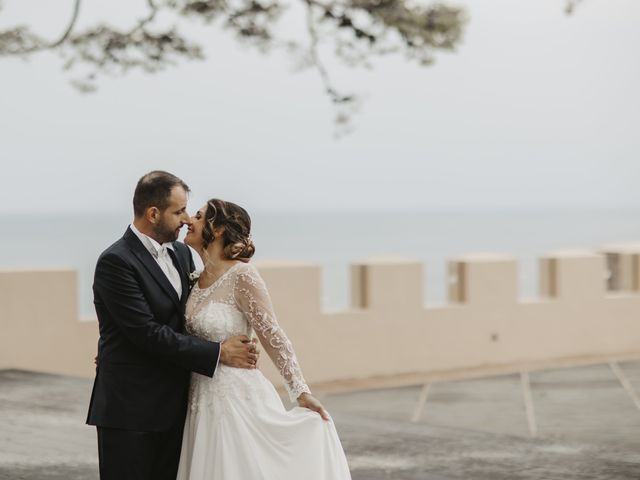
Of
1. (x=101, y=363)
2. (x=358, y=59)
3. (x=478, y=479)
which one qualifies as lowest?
(x=478, y=479)

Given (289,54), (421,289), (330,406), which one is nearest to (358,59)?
(289,54)

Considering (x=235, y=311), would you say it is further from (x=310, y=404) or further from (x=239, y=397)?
(x=310, y=404)

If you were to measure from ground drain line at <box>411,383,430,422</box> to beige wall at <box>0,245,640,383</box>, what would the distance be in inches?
41.2

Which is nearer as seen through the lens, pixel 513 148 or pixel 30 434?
pixel 30 434

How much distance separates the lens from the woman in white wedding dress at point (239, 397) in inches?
146

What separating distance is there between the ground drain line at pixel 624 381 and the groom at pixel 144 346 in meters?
5.48

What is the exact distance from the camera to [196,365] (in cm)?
363

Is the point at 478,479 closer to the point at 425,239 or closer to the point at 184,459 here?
the point at 184,459

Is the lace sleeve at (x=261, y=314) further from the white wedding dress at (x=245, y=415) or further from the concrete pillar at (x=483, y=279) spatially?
the concrete pillar at (x=483, y=279)

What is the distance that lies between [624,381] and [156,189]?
690 cm

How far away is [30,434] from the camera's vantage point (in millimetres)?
6152

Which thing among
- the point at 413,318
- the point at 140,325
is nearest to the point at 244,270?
the point at 140,325

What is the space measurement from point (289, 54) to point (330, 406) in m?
10.4

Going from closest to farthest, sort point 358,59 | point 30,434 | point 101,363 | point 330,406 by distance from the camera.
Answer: point 101,363 < point 30,434 < point 330,406 < point 358,59
